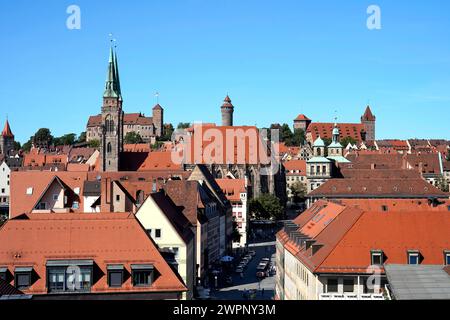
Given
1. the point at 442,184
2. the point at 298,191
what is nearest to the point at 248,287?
the point at 442,184

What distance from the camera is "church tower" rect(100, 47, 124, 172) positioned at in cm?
13225

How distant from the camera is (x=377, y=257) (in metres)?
35.2

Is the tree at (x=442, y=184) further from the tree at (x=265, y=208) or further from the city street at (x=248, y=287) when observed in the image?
the city street at (x=248, y=287)

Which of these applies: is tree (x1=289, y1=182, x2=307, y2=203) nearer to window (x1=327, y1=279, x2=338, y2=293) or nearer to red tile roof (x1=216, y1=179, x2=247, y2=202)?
red tile roof (x1=216, y1=179, x2=247, y2=202)

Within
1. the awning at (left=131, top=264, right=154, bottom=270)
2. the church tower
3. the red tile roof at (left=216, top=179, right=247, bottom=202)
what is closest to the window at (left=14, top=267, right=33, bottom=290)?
the awning at (left=131, top=264, right=154, bottom=270)

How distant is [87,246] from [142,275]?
2508 millimetres

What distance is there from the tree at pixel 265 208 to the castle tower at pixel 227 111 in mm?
68843

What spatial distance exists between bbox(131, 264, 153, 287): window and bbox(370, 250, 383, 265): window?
1137 cm

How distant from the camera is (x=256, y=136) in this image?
14800cm

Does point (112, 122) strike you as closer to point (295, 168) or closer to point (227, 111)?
point (295, 168)

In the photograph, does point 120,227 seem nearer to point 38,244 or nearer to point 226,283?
point 38,244

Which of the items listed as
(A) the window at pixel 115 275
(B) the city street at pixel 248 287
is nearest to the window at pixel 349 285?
(A) the window at pixel 115 275

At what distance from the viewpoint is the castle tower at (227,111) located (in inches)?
7530

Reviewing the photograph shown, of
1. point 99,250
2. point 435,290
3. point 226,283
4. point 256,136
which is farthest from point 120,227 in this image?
point 256,136
